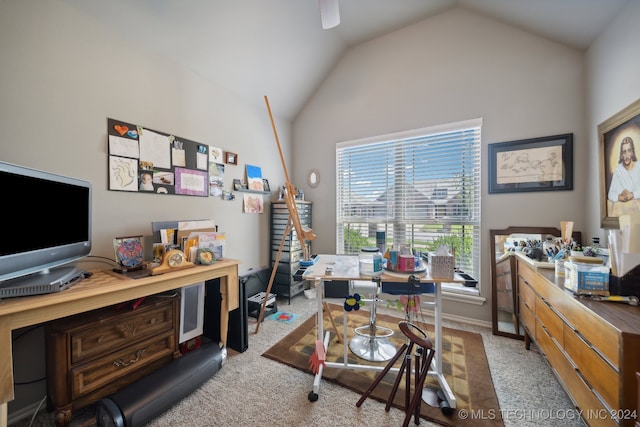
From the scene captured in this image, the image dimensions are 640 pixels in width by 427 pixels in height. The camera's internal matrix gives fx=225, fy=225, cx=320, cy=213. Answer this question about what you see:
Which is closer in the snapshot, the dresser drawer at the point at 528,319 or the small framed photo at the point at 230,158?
the dresser drawer at the point at 528,319

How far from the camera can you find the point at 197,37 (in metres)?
2.00

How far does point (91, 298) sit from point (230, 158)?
1.77 m

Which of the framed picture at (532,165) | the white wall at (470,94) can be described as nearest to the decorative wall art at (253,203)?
the white wall at (470,94)

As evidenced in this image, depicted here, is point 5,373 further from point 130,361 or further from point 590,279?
point 590,279

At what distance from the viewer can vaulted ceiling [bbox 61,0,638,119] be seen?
170cm

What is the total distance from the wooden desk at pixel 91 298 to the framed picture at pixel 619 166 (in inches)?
107

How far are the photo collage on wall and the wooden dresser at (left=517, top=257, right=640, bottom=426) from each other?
2824mm

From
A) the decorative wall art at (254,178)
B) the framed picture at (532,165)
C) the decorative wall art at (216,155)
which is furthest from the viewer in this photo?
the decorative wall art at (254,178)

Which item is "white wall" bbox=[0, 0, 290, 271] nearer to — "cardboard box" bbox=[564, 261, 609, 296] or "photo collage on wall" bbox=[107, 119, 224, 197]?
"photo collage on wall" bbox=[107, 119, 224, 197]

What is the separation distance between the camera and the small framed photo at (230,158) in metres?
2.54

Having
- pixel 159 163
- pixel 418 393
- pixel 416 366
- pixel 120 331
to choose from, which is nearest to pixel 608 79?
pixel 416 366

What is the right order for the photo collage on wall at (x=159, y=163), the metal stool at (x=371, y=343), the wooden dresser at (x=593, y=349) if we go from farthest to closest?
the metal stool at (x=371, y=343), the photo collage on wall at (x=159, y=163), the wooden dresser at (x=593, y=349)

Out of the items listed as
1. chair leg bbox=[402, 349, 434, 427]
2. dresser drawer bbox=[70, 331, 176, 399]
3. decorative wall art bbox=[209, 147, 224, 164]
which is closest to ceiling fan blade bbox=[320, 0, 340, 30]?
decorative wall art bbox=[209, 147, 224, 164]

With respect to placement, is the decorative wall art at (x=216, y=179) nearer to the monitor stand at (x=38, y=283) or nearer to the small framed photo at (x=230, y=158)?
the small framed photo at (x=230, y=158)
